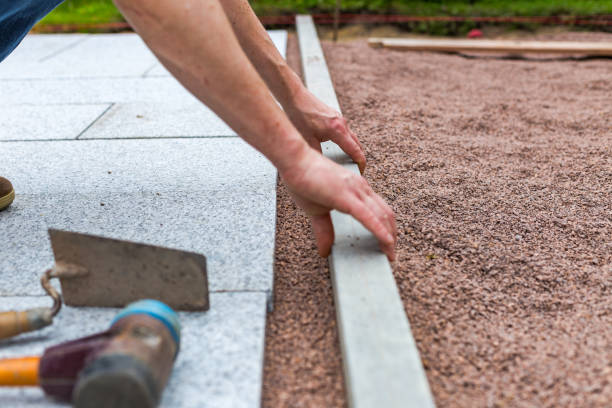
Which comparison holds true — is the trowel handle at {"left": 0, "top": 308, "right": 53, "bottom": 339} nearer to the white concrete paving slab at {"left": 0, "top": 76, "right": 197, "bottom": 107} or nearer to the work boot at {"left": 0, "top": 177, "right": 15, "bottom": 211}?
the work boot at {"left": 0, "top": 177, "right": 15, "bottom": 211}

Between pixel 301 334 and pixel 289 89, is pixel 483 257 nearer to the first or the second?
pixel 301 334

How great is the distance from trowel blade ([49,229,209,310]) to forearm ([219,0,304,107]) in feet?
2.82

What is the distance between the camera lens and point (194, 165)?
7.83 feet

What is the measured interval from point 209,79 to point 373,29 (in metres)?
6.52

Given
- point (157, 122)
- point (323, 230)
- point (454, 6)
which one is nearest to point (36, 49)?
point (157, 122)

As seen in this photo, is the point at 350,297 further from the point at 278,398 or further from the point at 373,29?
the point at 373,29

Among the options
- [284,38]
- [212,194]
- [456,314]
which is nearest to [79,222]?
[212,194]

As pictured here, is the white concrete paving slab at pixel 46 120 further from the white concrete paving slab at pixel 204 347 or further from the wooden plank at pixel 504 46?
the wooden plank at pixel 504 46

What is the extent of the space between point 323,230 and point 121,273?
57 centimetres

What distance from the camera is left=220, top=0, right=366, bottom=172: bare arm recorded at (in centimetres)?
189

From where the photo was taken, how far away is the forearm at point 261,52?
1.86 meters

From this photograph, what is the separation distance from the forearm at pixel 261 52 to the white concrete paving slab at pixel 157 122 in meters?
0.70

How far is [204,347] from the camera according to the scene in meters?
1.31

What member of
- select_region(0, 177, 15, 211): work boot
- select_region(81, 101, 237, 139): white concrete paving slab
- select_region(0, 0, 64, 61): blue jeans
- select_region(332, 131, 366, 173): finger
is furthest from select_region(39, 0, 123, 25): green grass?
select_region(332, 131, 366, 173): finger
